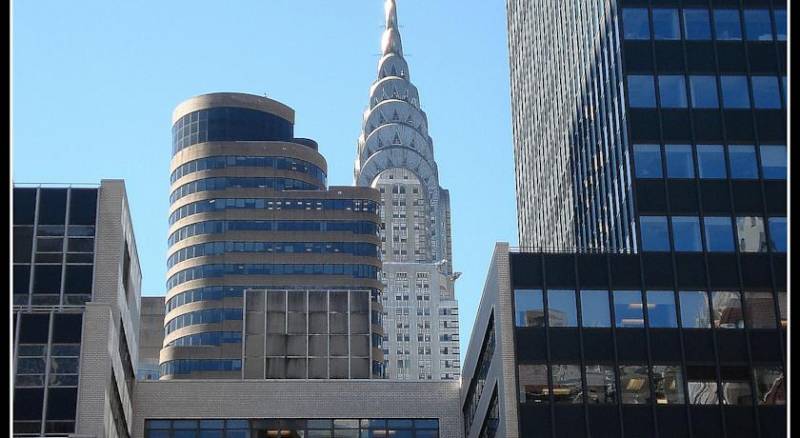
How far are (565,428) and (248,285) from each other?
116969 mm

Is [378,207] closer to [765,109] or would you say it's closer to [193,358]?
[193,358]

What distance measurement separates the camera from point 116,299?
62875mm

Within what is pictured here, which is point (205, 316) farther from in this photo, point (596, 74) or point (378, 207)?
point (596, 74)

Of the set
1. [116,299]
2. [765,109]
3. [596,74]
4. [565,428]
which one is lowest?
[565,428]

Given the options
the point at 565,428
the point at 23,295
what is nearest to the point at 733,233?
the point at 565,428

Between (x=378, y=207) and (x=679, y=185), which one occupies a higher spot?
(x=378, y=207)

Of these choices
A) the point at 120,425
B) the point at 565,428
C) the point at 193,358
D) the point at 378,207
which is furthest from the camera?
the point at 378,207

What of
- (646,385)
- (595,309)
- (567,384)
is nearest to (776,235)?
(595,309)

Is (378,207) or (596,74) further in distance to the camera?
(378,207)

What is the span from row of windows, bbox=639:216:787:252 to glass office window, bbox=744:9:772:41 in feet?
33.8

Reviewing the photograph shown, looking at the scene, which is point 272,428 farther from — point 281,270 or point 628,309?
point 281,270

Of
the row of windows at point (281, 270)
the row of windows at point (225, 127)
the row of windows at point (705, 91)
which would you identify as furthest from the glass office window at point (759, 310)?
the row of windows at point (225, 127)

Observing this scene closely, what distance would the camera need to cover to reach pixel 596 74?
70.9 metres

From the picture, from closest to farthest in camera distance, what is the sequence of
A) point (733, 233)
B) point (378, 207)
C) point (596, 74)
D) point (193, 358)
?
point (733, 233) → point (596, 74) → point (193, 358) → point (378, 207)
